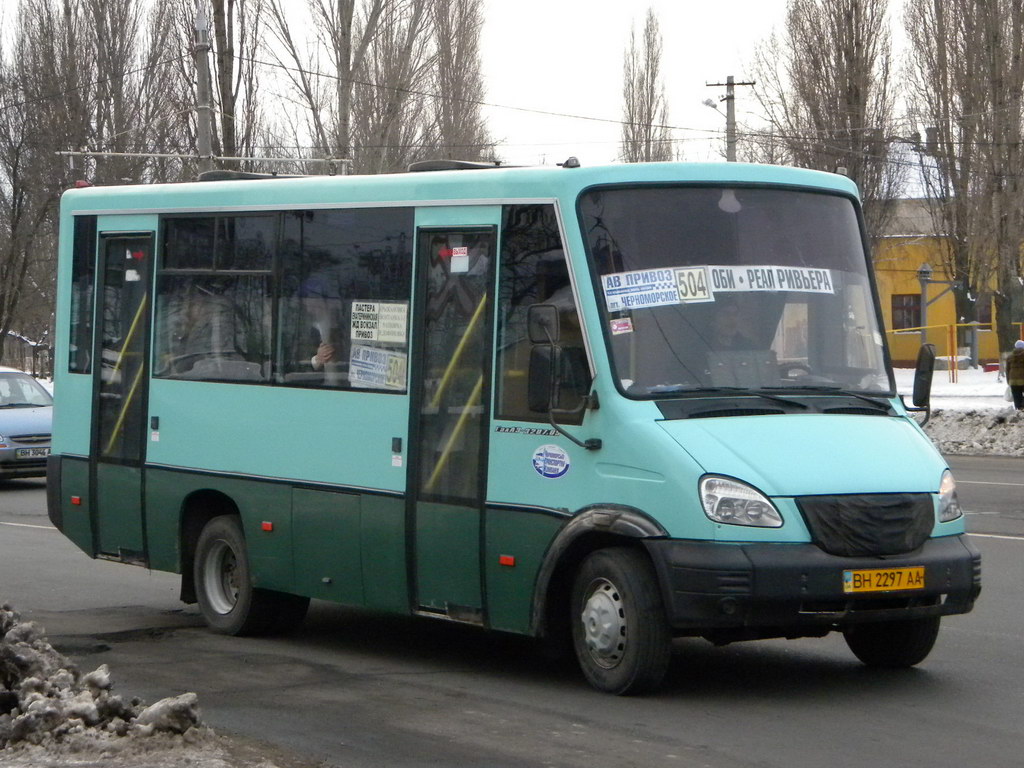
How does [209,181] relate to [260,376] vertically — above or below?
above

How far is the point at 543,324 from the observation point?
7.37m

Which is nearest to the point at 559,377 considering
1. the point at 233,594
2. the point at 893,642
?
the point at 893,642

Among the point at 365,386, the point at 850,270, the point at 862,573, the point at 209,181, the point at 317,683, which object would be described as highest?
the point at 209,181

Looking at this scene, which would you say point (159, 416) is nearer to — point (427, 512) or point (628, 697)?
point (427, 512)

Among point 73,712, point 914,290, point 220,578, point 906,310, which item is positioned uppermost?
point 914,290

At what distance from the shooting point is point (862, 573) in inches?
276

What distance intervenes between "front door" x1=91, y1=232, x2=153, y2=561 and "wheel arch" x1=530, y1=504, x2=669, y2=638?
3.42 m

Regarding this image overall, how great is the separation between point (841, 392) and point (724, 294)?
2.41ft

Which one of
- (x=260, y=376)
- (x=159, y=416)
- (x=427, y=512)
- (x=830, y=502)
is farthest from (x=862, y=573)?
(x=159, y=416)

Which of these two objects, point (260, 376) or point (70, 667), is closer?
point (70, 667)

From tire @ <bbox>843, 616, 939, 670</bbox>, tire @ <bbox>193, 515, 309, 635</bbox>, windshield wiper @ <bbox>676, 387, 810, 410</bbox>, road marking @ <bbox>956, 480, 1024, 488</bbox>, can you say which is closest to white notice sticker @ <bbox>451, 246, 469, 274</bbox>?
windshield wiper @ <bbox>676, 387, 810, 410</bbox>

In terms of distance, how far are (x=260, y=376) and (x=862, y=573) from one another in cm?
378

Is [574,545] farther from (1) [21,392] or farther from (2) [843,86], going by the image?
(2) [843,86]

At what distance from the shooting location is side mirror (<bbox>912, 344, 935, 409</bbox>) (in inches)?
316
